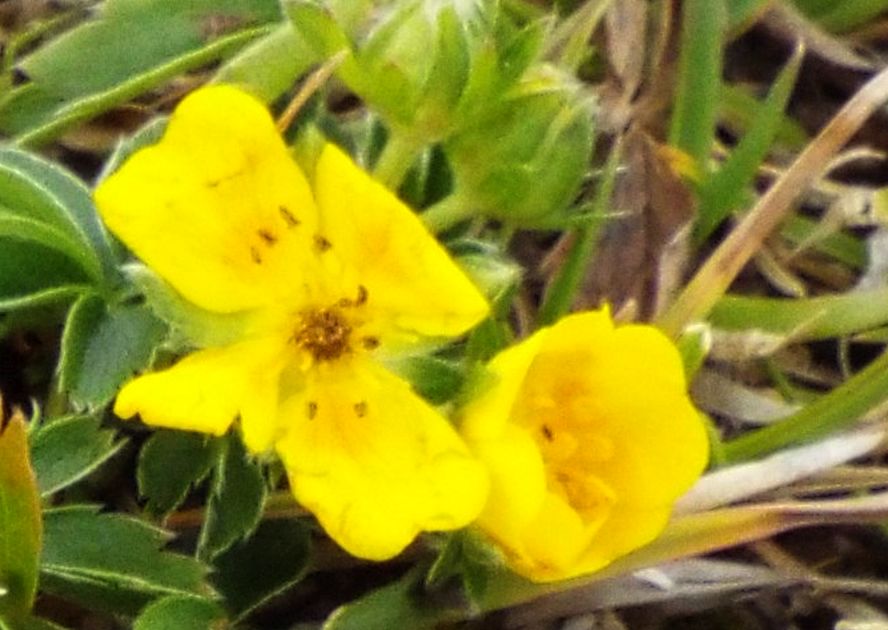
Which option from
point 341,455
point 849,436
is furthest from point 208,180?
point 849,436

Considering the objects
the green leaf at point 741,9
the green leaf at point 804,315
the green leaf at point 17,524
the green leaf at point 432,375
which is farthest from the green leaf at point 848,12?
the green leaf at point 17,524

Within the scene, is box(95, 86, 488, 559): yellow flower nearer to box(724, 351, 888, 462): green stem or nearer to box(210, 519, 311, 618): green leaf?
box(210, 519, 311, 618): green leaf

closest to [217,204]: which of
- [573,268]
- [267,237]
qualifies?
[267,237]

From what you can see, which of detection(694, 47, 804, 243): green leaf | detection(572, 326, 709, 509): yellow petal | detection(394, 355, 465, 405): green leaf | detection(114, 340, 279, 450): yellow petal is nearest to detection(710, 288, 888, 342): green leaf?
detection(694, 47, 804, 243): green leaf

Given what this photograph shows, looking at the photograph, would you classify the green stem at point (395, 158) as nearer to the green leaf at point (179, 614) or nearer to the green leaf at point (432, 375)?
the green leaf at point (432, 375)

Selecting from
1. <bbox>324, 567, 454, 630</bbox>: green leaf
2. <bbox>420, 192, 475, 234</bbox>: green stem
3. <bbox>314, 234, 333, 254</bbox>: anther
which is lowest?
<bbox>324, 567, 454, 630</bbox>: green leaf

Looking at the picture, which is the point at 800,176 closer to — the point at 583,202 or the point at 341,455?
the point at 583,202
